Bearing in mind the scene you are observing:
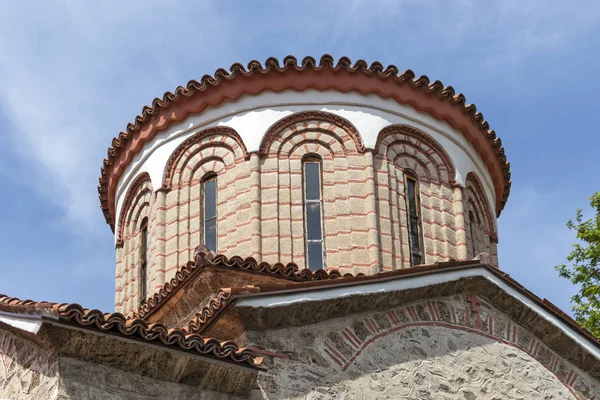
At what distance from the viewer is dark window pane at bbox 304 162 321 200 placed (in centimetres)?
1441

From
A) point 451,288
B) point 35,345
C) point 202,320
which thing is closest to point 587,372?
point 451,288

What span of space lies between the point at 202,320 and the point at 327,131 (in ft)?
16.7

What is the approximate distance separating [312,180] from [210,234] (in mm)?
1600

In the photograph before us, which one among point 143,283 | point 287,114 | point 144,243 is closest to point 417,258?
point 287,114

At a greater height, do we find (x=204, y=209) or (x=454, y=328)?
(x=204, y=209)

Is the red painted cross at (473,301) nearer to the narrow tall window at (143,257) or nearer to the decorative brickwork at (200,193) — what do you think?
the decorative brickwork at (200,193)

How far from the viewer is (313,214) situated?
561 inches

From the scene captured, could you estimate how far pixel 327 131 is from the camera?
14.9 meters

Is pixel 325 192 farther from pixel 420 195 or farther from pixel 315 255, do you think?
pixel 420 195

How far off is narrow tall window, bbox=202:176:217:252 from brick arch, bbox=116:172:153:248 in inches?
38.3

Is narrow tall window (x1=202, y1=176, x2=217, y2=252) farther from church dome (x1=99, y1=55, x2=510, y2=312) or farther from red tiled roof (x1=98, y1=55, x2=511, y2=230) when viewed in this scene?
red tiled roof (x1=98, y1=55, x2=511, y2=230)

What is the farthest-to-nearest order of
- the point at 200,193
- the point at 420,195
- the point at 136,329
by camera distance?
1. the point at 420,195
2. the point at 200,193
3. the point at 136,329

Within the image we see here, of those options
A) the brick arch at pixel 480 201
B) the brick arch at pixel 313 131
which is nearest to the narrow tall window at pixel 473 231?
the brick arch at pixel 480 201

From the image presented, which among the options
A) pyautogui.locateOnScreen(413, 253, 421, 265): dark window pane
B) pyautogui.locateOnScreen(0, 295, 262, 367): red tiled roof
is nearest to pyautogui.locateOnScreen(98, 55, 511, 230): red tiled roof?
pyautogui.locateOnScreen(413, 253, 421, 265): dark window pane
